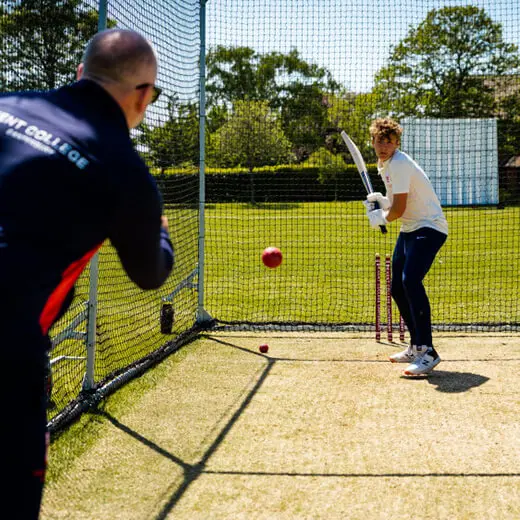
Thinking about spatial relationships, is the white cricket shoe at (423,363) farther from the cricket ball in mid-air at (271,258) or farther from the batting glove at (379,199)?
the cricket ball in mid-air at (271,258)

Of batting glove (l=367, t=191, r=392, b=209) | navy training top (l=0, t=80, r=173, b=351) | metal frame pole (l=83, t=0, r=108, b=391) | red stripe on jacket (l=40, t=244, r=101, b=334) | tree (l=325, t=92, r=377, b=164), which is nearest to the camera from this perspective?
navy training top (l=0, t=80, r=173, b=351)

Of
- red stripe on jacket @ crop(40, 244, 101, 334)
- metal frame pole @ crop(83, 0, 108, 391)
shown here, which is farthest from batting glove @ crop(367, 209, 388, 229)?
red stripe on jacket @ crop(40, 244, 101, 334)

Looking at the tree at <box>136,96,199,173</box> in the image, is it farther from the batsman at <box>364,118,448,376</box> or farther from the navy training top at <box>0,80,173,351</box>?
the navy training top at <box>0,80,173,351</box>

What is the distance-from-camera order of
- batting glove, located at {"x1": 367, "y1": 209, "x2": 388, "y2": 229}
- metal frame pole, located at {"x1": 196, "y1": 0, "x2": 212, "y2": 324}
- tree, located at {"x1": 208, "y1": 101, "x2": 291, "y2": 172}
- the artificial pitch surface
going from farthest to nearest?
tree, located at {"x1": 208, "y1": 101, "x2": 291, "y2": 172}, metal frame pole, located at {"x1": 196, "y1": 0, "x2": 212, "y2": 324}, batting glove, located at {"x1": 367, "y1": 209, "x2": 388, "y2": 229}, the artificial pitch surface

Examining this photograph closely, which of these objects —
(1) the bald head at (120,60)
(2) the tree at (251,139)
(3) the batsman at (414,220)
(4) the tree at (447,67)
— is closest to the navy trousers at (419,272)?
(3) the batsman at (414,220)

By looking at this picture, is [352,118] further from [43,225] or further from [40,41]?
[43,225]

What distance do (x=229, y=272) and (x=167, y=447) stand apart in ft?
30.4

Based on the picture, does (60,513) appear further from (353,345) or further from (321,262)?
(321,262)

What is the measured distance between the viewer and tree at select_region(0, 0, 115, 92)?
1296cm

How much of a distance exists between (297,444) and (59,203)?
9.82 ft

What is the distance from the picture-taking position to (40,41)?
45.6 ft

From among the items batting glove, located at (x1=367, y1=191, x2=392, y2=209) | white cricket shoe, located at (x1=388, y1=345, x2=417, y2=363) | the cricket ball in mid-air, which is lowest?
white cricket shoe, located at (x1=388, y1=345, x2=417, y2=363)

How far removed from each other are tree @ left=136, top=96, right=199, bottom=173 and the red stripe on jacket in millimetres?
4763

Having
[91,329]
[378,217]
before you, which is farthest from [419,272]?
[91,329]
